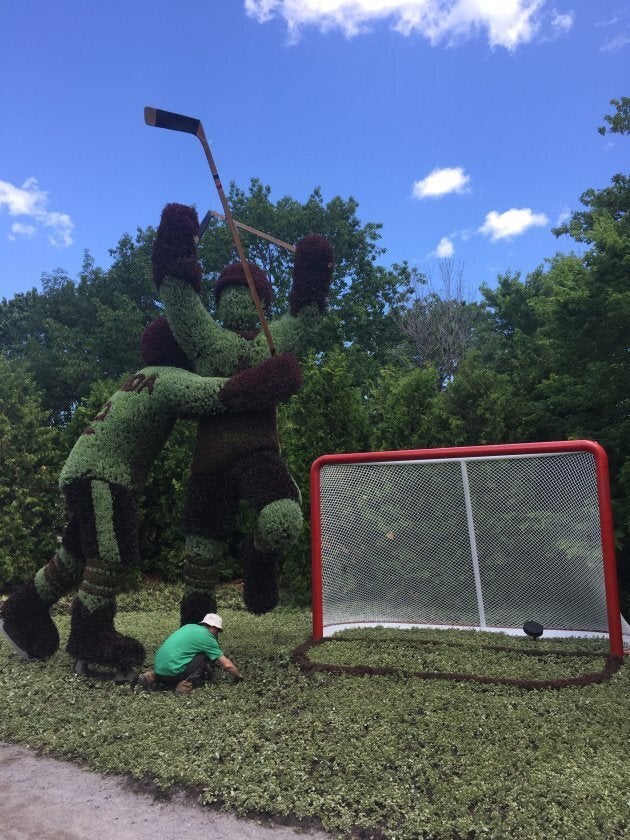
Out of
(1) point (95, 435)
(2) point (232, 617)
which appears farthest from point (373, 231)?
(1) point (95, 435)

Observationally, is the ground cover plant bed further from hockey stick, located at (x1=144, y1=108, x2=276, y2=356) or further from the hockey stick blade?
the hockey stick blade

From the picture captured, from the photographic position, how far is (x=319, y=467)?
203 inches

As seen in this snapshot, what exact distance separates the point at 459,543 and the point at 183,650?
94.3 inches

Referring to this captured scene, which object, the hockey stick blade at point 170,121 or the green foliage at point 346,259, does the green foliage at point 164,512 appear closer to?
the hockey stick blade at point 170,121

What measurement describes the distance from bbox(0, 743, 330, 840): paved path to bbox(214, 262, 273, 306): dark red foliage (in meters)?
3.14

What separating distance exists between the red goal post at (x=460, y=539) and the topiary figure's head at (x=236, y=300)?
1396mm

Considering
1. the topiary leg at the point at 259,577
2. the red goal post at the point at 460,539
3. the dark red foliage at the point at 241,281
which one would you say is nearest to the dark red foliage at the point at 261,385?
the dark red foliage at the point at 241,281

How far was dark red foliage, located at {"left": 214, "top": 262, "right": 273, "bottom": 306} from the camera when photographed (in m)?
4.48

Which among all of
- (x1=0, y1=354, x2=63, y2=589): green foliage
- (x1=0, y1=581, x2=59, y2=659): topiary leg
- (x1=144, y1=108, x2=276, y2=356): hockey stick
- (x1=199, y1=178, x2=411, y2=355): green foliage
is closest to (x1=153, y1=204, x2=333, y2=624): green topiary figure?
(x1=144, y1=108, x2=276, y2=356): hockey stick

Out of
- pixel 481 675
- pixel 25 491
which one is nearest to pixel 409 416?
pixel 481 675

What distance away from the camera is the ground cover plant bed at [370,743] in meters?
2.32

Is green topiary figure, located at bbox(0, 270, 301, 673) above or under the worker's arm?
above

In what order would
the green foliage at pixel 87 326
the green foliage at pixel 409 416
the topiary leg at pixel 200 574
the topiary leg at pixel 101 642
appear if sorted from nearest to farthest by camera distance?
1. the topiary leg at pixel 101 642
2. the topiary leg at pixel 200 574
3. the green foliage at pixel 409 416
4. the green foliage at pixel 87 326

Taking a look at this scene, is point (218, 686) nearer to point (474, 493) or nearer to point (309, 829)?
point (309, 829)
